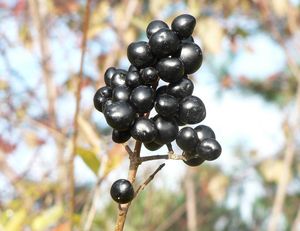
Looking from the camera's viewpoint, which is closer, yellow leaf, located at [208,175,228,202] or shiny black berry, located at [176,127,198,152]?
shiny black berry, located at [176,127,198,152]

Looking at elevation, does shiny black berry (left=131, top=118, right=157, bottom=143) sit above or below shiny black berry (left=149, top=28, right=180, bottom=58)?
below

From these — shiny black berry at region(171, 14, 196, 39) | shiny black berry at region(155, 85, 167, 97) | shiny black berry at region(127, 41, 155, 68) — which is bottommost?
shiny black berry at region(155, 85, 167, 97)

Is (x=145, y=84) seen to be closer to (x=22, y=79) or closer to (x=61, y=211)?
(x=61, y=211)

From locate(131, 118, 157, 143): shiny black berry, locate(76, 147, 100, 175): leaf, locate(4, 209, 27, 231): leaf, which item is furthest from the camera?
locate(4, 209, 27, 231): leaf

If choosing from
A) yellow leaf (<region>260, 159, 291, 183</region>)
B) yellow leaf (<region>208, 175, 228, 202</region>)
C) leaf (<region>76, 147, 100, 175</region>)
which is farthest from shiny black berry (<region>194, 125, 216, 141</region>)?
yellow leaf (<region>260, 159, 291, 183</region>)

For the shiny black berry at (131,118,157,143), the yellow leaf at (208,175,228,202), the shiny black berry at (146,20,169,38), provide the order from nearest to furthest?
the shiny black berry at (131,118,157,143), the shiny black berry at (146,20,169,38), the yellow leaf at (208,175,228,202)

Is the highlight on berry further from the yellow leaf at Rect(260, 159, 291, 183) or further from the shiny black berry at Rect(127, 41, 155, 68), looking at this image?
the yellow leaf at Rect(260, 159, 291, 183)

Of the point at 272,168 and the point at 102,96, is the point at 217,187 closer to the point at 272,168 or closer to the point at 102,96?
the point at 272,168
